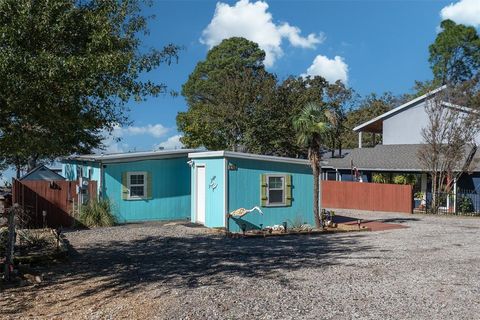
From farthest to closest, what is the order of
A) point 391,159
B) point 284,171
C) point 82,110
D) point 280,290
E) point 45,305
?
point 391,159, point 284,171, point 82,110, point 280,290, point 45,305

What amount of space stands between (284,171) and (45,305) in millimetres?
11286

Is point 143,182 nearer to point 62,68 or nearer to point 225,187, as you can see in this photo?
point 225,187

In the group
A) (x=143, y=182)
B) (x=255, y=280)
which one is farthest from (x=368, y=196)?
(x=255, y=280)

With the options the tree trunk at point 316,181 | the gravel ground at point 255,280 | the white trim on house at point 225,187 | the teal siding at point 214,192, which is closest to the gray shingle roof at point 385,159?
the tree trunk at point 316,181

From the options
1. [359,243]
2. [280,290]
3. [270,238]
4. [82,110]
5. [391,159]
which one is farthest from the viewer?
[391,159]

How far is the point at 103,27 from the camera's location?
30.6ft

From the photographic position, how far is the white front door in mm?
18927

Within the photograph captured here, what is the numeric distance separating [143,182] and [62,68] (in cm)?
1173

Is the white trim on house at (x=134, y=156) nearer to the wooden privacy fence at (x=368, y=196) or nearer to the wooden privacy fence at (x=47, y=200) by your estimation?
the wooden privacy fence at (x=47, y=200)

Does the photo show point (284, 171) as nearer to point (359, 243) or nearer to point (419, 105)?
point (359, 243)

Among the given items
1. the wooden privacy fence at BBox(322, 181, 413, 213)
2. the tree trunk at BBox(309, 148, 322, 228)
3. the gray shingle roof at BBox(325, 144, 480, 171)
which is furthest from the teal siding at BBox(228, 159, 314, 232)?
the gray shingle roof at BBox(325, 144, 480, 171)

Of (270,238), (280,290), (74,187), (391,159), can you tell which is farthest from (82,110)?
(391,159)

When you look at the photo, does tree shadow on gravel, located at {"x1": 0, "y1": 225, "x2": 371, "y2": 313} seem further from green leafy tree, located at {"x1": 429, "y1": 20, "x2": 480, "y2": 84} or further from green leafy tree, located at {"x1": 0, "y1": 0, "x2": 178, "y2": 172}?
green leafy tree, located at {"x1": 429, "y1": 20, "x2": 480, "y2": 84}

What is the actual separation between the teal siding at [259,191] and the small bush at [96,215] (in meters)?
4.41
